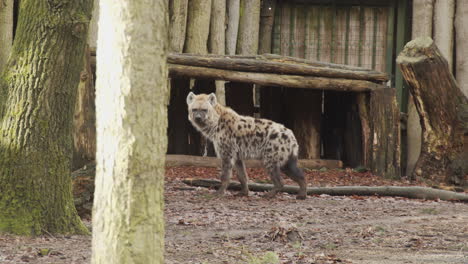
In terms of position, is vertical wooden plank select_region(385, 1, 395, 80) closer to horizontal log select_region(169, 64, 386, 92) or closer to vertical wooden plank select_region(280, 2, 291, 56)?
vertical wooden plank select_region(280, 2, 291, 56)

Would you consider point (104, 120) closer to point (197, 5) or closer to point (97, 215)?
point (97, 215)

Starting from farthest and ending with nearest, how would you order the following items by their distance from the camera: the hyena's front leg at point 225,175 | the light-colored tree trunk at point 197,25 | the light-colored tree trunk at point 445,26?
the light-colored tree trunk at point 445,26 < the light-colored tree trunk at point 197,25 < the hyena's front leg at point 225,175

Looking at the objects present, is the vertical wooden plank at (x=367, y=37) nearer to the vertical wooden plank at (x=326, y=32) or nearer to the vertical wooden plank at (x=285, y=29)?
the vertical wooden plank at (x=326, y=32)

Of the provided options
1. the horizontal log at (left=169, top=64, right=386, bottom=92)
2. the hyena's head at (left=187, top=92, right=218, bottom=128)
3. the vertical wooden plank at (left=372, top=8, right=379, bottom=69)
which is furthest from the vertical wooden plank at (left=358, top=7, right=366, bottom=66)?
the hyena's head at (left=187, top=92, right=218, bottom=128)

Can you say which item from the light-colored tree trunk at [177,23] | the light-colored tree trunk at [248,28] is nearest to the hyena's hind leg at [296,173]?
the light-colored tree trunk at [177,23]

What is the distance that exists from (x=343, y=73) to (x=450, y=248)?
616cm

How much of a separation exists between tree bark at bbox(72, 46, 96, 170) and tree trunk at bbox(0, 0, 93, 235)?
1.83m

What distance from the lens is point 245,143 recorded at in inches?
377

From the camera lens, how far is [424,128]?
1139 centimetres

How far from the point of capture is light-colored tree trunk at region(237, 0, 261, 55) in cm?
1384

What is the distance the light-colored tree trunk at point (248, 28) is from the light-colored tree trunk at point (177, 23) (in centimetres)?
Result: 140

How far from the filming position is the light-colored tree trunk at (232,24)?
1354 centimetres

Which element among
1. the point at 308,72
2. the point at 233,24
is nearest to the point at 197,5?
the point at 233,24

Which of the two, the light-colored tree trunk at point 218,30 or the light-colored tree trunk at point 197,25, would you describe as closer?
the light-colored tree trunk at point 197,25
